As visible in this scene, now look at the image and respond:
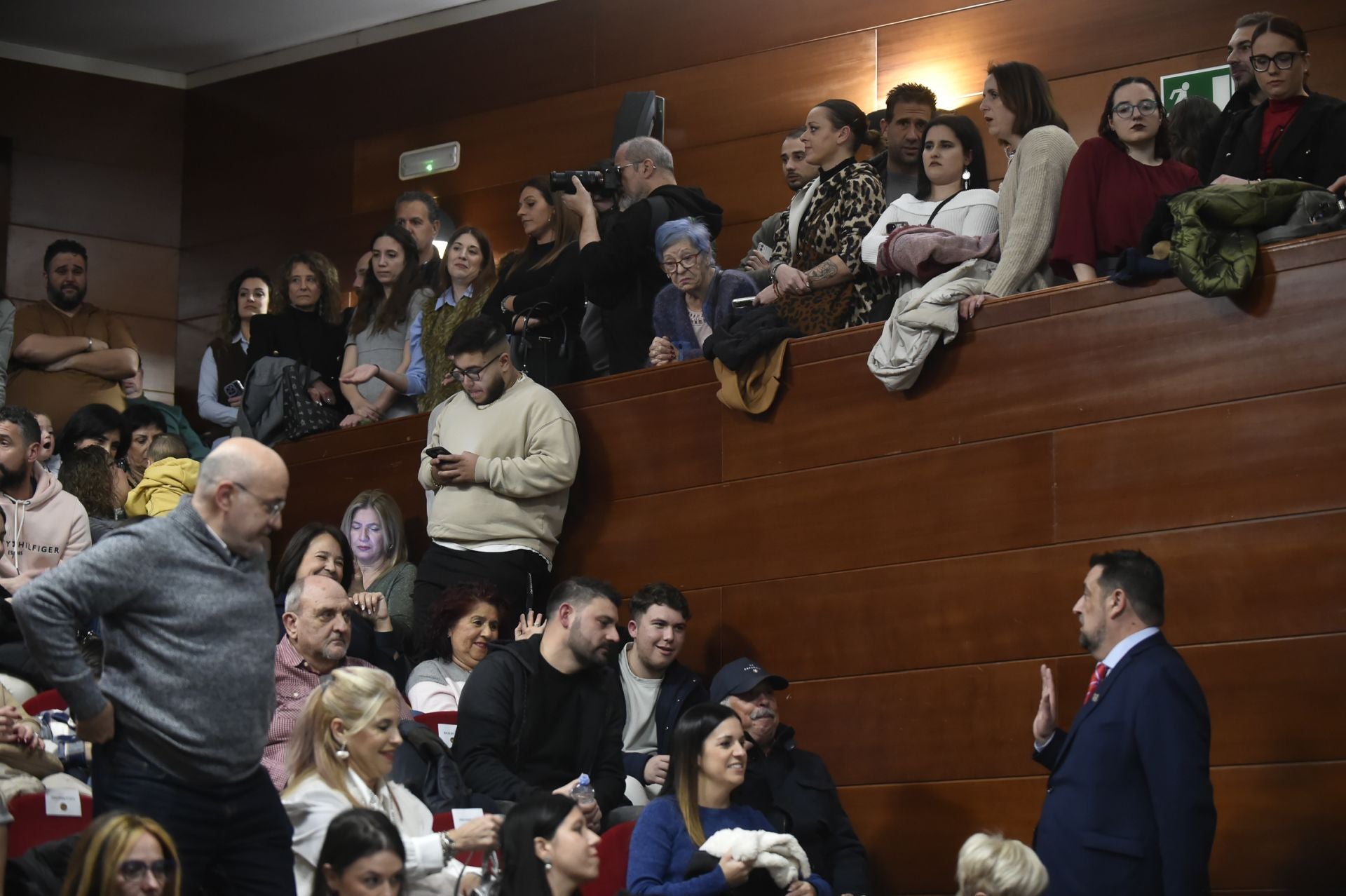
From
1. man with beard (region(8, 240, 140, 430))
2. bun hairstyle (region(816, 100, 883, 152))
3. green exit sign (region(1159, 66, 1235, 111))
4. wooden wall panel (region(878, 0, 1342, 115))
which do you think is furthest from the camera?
man with beard (region(8, 240, 140, 430))

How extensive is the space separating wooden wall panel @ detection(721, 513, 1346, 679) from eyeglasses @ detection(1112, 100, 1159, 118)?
4.04ft

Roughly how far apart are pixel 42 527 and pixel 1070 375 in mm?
3246

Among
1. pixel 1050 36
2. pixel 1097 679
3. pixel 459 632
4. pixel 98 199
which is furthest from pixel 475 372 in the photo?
pixel 98 199

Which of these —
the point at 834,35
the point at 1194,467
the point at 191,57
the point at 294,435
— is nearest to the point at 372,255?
the point at 294,435

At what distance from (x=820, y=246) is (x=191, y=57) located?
491 cm

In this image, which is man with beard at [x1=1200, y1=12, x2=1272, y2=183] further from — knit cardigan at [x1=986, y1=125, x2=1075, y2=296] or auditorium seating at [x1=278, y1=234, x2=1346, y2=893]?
auditorium seating at [x1=278, y1=234, x2=1346, y2=893]

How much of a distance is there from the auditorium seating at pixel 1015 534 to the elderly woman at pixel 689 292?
0.14m

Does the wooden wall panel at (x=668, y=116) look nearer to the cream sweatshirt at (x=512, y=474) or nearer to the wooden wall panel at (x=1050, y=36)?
the wooden wall panel at (x=1050, y=36)

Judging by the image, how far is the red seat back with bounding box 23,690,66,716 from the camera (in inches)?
178

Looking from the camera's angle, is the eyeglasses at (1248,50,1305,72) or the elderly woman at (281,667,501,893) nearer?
the elderly woman at (281,667,501,893)

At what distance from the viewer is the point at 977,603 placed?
4754mm

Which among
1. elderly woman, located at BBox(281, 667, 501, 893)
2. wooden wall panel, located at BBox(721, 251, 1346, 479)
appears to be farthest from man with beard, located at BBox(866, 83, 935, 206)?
elderly woman, located at BBox(281, 667, 501, 893)

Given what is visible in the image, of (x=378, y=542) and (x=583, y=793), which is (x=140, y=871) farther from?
(x=378, y=542)

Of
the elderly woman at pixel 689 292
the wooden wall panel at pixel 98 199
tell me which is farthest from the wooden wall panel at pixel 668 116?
the elderly woman at pixel 689 292
